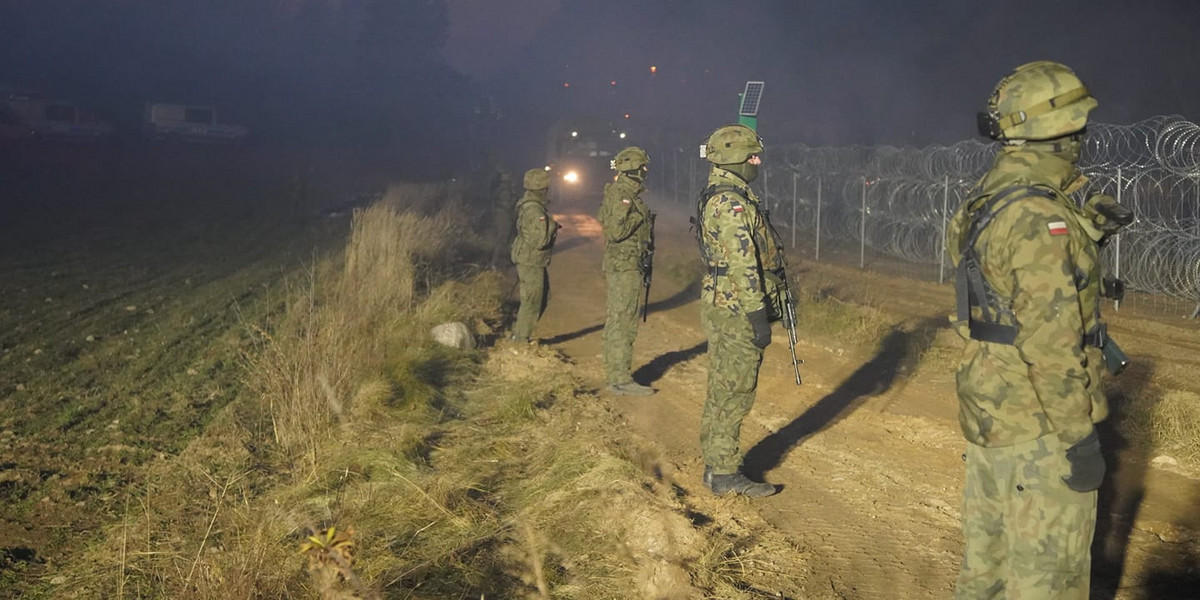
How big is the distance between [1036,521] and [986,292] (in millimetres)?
734

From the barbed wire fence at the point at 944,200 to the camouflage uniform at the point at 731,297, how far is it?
4.77 m

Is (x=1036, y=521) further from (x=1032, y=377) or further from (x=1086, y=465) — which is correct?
(x=1032, y=377)

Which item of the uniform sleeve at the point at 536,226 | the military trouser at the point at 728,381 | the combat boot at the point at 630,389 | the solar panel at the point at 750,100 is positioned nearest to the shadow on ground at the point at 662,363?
the combat boot at the point at 630,389

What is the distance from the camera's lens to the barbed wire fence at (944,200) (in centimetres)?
1034

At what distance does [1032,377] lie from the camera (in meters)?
2.94

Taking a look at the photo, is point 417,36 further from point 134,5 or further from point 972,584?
point 972,584

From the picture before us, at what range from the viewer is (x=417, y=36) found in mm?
72562

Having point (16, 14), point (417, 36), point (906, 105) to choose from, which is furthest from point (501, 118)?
point (906, 105)

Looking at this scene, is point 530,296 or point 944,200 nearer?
point 530,296

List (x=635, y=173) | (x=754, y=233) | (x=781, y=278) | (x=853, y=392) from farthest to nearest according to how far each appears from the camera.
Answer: (x=635, y=173)
(x=853, y=392)
(x=781, y=278)
(x=754, y=233)

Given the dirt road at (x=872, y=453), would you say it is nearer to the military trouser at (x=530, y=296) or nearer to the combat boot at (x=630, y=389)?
the combat boot at (x=630, y=389)

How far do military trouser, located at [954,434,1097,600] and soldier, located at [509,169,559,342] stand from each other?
6186 millimetres

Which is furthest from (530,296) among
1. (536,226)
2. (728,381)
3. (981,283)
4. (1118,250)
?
(981,283)

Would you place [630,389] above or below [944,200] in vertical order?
below
